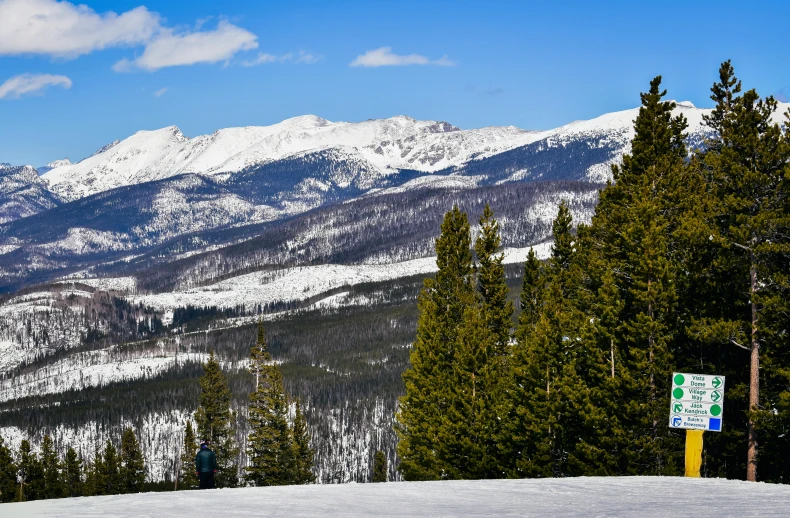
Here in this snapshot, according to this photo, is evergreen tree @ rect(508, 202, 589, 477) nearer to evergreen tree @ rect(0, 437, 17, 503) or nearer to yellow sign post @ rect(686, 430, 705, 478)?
yellow sign post @ rect(686, 430, 705, 478)

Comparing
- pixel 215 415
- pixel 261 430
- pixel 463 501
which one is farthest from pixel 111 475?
pixel 463 501

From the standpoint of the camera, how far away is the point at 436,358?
42.9 meters

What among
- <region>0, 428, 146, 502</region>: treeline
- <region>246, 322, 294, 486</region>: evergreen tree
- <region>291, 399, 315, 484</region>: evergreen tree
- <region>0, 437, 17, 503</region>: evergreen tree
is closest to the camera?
<region>246, 322, 294, 486</region>: evergreen tree

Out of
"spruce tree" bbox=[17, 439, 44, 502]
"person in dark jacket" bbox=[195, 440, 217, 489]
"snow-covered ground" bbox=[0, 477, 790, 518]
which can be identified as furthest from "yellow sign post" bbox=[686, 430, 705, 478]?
"spruce tree" bbox=[17, 439, 44, 502]

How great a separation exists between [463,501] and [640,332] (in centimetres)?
1542

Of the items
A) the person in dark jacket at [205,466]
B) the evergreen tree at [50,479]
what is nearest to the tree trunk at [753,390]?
the person in dark jacket at [205,466]

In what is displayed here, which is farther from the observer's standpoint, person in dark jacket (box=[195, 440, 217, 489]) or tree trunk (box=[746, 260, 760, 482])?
person in dark jacket (box=[195, 440, 217, 489])

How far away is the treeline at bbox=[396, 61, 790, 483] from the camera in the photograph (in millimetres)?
28625

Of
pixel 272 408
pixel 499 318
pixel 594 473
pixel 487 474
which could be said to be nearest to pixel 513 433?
pixel 487 474

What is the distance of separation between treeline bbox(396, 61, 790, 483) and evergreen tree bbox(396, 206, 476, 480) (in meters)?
0.10

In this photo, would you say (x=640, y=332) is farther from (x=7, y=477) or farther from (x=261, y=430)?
(x=7, y=477)

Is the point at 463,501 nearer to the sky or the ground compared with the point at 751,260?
nearer to the ground

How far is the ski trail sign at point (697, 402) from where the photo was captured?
24312 millimetres

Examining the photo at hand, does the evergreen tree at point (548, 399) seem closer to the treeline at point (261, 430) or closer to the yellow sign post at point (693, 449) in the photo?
the yellow sign post at point (693, 449)
